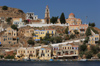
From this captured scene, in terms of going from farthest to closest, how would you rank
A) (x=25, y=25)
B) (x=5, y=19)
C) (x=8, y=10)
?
(x=8, y=10) → (x=5, y=19) → (x=25, y=25)

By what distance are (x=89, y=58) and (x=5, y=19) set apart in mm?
40646

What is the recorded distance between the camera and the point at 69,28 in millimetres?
103375

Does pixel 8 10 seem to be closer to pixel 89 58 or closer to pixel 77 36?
pixel 77 36

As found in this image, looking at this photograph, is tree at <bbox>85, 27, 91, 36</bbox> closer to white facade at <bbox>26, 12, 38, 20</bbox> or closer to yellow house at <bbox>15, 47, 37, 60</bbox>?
yellow house at <bbox>15, 47, 37, 60</bbox>

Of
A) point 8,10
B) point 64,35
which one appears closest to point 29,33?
point 64,35

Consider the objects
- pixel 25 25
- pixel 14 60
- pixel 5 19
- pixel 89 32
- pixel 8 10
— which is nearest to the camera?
pixel 14 60

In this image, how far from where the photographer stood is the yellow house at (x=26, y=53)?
87562 millimetres

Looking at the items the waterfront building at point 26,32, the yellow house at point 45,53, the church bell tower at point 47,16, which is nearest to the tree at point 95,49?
the yellow house at point 45,53

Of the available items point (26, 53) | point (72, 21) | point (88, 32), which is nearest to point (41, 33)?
point (26, 53)

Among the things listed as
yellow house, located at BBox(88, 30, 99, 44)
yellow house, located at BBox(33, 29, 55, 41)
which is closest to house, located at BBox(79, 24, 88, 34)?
yellow house, located at BBox(88, 30, 99, 44)

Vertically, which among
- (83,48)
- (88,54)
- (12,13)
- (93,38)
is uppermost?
(12,13)

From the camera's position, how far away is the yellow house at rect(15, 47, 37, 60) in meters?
87.6

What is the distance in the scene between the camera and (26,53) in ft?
288

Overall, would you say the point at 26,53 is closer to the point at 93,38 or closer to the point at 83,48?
the point at 83,48
